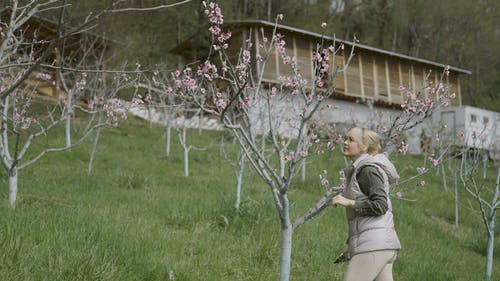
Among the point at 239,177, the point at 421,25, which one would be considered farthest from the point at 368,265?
the point at 421,25

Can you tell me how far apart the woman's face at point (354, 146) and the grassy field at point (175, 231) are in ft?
4.87

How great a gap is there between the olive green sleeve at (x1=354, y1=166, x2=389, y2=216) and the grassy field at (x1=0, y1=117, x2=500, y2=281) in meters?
1.56

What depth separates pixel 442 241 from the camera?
8.15 m

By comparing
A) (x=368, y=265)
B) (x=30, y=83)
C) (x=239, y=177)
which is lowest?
(x=368, y=265)

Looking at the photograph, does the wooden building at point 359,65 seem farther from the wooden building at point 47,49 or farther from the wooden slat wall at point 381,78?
the wooden building at point 47,49

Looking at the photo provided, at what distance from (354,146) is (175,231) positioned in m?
3.07

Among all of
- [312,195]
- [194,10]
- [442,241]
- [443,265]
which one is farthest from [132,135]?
[194,10]

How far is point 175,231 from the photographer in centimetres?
562

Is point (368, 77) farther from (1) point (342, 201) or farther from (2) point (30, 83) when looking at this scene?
(1) point (342, 201)

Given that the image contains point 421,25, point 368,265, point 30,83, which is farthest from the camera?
point 421,25

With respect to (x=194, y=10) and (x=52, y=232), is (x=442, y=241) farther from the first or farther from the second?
(x=194, y=10)

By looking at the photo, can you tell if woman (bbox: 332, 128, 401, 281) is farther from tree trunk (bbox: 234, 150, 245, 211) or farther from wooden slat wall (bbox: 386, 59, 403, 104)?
wooden slat wall (bbox: 386, 59, 403, 104)

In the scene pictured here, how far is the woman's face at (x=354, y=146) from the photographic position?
3.24m

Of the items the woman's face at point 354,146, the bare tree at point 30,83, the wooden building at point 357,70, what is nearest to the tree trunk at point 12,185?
the bare tree at point 30,83
